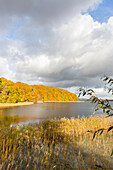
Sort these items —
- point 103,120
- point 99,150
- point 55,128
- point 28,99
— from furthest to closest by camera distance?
point 28,99 → point 103,120 → point 55,128 → point 99,150

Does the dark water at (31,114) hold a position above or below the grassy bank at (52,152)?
below

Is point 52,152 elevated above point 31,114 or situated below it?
above

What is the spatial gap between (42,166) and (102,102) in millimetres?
4670

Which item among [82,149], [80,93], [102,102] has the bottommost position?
[82,149]

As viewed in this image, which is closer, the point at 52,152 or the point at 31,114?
the point at 52,152

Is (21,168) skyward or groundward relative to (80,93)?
groundward

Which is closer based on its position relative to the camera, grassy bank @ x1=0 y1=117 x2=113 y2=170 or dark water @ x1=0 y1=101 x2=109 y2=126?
grassy bank @ x1=0 y1=117 x2=113 y2=170

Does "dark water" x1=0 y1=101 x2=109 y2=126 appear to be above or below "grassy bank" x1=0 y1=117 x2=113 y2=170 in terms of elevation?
below

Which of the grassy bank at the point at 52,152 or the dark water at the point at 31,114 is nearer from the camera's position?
the grassy bank at the point at 52,152

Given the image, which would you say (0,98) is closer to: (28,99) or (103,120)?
(28,99)

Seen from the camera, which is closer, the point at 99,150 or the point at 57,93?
the point at 99,150

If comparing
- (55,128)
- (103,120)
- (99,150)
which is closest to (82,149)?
(99,150)

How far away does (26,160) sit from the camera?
5.84 metres

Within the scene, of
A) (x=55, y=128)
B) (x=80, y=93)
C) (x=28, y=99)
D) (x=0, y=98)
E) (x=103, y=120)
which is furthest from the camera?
(x=28, y=99)
